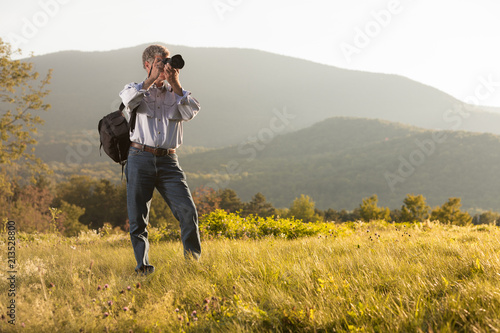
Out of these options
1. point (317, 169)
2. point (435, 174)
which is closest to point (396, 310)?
point (435, 174)

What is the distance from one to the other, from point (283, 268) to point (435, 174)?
10821cm

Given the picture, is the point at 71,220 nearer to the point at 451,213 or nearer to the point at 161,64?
the point at 451,213

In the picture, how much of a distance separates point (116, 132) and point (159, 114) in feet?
1.60

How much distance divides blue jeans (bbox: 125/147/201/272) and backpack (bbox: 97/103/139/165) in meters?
0.16

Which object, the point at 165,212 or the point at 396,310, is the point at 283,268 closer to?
the point at 396,310

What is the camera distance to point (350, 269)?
3070mm

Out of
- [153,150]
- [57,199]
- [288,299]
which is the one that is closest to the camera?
[288,299]

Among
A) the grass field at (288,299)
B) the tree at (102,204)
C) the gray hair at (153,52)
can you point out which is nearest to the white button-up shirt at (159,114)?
the gray hair at (153,52)

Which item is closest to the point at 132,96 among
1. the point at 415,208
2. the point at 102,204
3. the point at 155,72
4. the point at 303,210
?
the point at 155,72

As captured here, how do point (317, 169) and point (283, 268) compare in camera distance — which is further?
point (317, 169)

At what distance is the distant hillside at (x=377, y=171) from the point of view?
92.9m

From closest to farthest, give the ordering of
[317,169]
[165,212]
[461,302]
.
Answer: [461,302]
[165,212]
[317,169]

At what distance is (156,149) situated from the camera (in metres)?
3.62

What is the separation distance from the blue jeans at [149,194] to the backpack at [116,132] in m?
0.16
